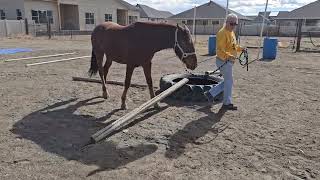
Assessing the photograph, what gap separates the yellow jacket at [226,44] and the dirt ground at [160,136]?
3.68 ft

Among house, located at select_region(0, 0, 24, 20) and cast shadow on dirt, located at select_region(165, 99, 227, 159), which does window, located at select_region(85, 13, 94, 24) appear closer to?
house, located at select_region(0, 0, 24, 20)

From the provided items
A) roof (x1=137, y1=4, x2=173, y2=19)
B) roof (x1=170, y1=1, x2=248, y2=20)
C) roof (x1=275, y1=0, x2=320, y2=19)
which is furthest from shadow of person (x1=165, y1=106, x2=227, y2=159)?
roof (x1=137, y1=4, x2=173, y2=19)

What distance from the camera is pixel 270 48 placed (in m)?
14.9

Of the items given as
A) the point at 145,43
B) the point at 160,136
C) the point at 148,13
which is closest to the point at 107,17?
the point at 148,13

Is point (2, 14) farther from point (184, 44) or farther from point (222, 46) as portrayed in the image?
point (222, 46)

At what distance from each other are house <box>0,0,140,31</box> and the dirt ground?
2881 centimetres

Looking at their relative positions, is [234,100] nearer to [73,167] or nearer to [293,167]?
[293,167]

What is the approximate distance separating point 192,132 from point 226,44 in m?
1.91

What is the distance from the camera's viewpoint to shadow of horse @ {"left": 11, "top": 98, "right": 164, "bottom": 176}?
13.7ft

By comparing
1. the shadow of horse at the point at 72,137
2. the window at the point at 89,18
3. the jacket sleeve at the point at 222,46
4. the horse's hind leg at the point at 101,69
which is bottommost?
the shadow of horse at the point at 72,137

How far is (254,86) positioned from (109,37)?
4.29 metres

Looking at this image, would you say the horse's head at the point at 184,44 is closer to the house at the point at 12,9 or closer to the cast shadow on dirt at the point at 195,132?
the cast shadow on dirt at the point at 195,132

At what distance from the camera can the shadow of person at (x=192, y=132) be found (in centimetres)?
445

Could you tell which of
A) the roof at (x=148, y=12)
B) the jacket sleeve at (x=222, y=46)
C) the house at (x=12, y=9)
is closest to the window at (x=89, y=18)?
the house at (x=12, y=9)
